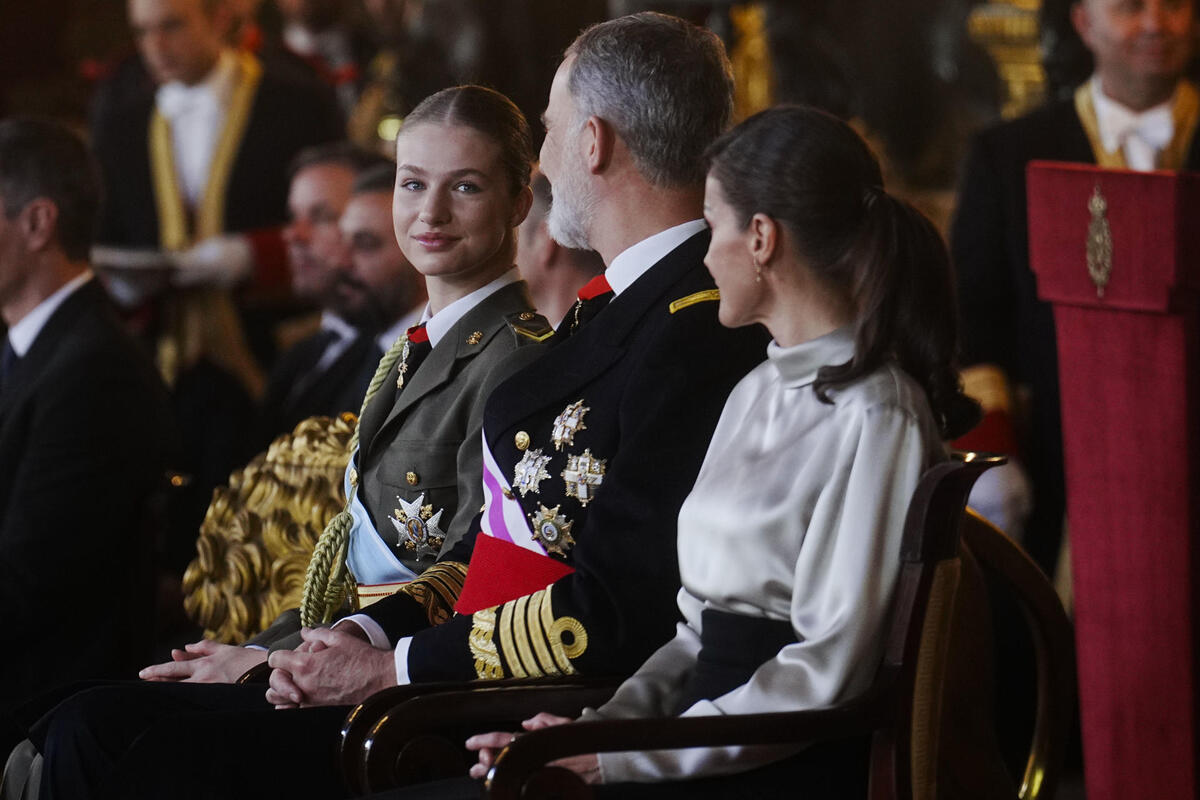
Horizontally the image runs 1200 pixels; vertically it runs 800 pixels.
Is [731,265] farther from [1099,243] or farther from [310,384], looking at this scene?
[310,384]

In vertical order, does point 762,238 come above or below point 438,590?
above

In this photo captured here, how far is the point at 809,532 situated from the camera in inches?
71.3

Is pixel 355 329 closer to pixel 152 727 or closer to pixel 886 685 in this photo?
pixel 152 727

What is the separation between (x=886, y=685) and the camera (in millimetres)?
1819

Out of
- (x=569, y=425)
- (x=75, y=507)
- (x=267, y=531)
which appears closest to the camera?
(x=569, y=425)

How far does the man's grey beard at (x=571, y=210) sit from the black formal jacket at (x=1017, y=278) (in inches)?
73.8

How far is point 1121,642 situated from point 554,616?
73cm

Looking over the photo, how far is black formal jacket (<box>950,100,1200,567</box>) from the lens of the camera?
13.0 feet

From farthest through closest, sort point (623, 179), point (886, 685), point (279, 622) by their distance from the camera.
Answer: point (279, 622), point (623, 179), point (886, 685)

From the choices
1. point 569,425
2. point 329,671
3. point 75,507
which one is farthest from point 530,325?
point 75,507

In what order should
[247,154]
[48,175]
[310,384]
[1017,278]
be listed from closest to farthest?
[48,175] < [1017,278] < [310,384] < [247,154]

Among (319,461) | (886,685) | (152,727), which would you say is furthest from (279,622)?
(886,685)

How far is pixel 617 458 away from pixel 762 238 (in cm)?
30

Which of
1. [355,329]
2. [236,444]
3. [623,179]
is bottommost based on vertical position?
[236,444]
